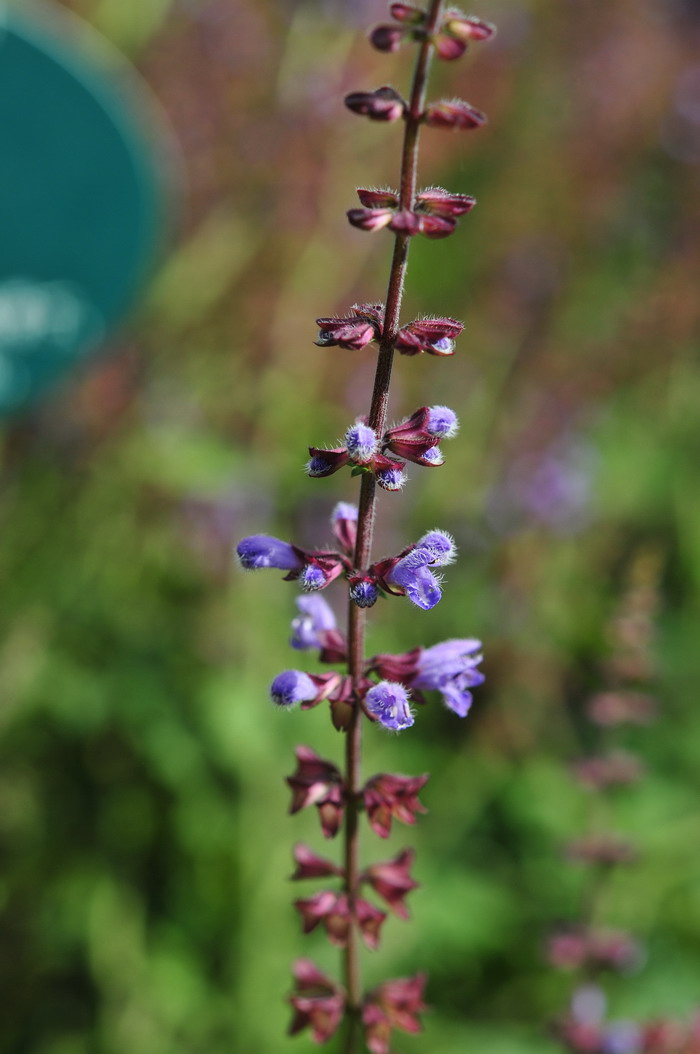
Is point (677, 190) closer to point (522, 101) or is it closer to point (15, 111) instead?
point (522, 101)

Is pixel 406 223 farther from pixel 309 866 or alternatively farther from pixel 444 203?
pixel 309 866

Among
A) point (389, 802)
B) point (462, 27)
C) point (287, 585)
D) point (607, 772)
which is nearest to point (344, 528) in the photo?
point (389, 802)

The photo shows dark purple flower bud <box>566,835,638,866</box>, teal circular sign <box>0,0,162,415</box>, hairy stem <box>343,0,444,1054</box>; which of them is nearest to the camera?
hairy stem <box>343,0,444,1054</box>

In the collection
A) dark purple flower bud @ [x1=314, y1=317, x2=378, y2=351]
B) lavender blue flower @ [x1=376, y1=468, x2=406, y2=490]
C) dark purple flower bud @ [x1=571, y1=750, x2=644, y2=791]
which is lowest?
dark purple flower bud @ [x1=571, y1=750, x2=644, y2=791]

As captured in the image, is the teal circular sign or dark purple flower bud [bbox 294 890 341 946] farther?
the teal circular sign

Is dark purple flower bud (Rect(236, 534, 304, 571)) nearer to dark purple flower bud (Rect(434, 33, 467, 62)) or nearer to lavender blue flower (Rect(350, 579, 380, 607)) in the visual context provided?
lavender blue flower (Rect(350, 579, 380, 607))

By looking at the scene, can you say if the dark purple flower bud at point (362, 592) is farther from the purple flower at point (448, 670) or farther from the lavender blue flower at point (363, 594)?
the purple flower at point (448, 670)

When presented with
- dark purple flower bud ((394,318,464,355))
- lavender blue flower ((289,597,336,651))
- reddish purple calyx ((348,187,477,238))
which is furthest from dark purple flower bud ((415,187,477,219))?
lavender blue flower ((289,597,336,651))

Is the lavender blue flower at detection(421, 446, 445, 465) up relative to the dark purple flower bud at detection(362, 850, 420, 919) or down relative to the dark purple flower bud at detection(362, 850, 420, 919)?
up
